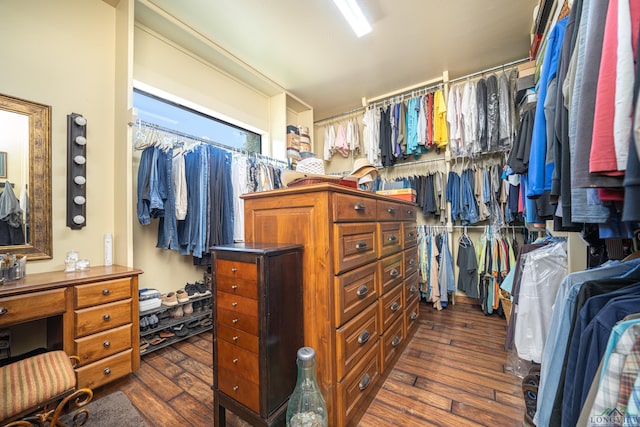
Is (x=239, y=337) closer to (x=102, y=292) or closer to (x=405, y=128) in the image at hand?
(x=102, y=292)

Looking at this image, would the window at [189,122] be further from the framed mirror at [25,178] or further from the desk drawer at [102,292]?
the desk drawer at [102,292]

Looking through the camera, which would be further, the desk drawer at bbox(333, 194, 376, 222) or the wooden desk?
the wooden desk

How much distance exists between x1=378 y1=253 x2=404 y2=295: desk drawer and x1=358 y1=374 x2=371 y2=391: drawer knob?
47cm

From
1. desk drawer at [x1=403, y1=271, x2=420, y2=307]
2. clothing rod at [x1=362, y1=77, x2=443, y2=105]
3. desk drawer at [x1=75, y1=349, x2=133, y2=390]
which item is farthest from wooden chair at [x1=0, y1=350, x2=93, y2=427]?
clothing rod at [x1=362, y1=77, x2=443, y2=105]

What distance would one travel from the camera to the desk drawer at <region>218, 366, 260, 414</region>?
3.33ft

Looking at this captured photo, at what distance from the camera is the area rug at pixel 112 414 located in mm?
1289

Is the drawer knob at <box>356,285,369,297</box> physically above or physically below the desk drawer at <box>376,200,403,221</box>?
below

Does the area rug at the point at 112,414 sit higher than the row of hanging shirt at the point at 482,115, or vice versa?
the row of hanging shirt at the point at 482,115

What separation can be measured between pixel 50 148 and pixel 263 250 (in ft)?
6.50

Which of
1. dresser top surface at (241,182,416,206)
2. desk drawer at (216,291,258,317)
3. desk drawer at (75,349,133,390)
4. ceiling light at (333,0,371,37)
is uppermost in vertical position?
ceiling light at (333,0,371,37)

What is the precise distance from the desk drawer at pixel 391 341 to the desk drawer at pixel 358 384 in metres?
0.08

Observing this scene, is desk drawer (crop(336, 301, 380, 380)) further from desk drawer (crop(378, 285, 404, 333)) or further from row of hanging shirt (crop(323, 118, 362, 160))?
row of hanging shirt (crop(323, 118, 362, 160))

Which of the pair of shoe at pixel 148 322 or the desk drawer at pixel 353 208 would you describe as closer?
the desk drawer at pixel 353 208

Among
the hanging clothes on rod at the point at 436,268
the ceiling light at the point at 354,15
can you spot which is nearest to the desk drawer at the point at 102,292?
the ceiling light at the point at 354,15
